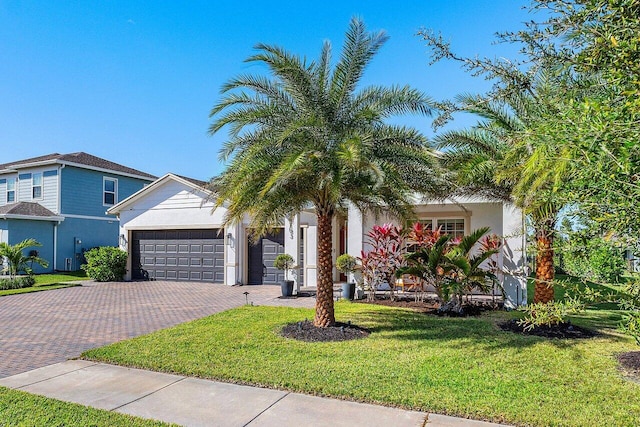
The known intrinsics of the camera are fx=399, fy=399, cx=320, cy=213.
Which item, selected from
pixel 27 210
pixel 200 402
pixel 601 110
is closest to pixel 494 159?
pixel 601 110

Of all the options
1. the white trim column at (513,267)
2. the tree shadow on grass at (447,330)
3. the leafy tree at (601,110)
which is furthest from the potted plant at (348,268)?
the leafy tree at (601,110)

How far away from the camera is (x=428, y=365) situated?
6.04 metres

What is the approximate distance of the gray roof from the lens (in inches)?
831

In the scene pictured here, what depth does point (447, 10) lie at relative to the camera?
22.9 feet

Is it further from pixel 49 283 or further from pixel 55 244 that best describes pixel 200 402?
pixel 55 244

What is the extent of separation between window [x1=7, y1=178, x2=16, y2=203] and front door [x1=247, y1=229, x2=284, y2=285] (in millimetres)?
17887

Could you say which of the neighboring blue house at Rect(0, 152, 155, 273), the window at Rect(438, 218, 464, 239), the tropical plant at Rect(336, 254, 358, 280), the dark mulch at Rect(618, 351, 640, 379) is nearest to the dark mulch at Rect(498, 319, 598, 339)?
the dark mulch at Rect(618, 351, 640, 379)

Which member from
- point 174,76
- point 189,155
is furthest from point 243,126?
point 189,155

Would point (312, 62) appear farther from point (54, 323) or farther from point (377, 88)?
point (54, 323)

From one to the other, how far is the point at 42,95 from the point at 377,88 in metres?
13.5

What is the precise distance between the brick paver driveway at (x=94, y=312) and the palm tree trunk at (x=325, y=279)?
362 centimetres

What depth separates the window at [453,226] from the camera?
14641 millimetres

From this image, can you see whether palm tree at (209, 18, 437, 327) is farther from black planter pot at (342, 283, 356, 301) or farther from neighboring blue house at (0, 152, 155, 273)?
neighboring blue house at (0, 152, 155, 273)

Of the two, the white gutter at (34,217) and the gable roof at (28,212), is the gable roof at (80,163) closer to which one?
the gable roof at (28,212)
